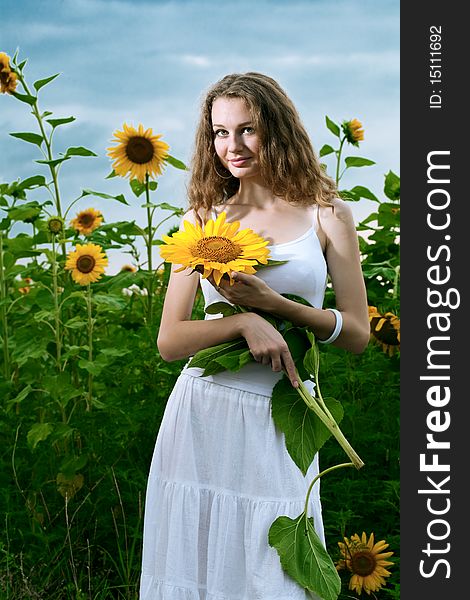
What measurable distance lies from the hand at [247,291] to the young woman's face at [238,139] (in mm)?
293

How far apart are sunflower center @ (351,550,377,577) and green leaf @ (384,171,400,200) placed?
1.45m

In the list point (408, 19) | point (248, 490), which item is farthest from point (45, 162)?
point (248, 490)

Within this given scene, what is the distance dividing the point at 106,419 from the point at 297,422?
126 centimetres

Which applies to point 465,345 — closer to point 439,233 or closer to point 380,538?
point 439,233

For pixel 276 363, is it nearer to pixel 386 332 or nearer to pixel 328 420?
pixel 328 420

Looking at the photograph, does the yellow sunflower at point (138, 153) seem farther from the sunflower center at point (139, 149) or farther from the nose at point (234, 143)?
the nose at point (234, 143)

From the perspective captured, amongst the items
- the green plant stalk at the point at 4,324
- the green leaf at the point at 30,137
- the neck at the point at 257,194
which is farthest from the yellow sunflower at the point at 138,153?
the neck at the point at 257,194

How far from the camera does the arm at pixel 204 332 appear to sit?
173 cm

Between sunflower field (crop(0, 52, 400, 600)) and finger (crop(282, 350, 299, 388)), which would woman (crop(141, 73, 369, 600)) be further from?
sunflower field (crop(0, 52, 400, 600))

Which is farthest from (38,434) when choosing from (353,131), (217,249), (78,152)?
(353,131)

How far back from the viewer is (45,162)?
9.80 feet

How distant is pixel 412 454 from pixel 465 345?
275mm

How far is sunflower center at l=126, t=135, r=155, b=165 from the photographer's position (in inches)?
117

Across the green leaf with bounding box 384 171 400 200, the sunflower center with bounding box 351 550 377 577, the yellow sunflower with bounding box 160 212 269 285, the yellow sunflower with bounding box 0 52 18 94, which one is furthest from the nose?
the green leaf with bounding box 384 171 400 200
